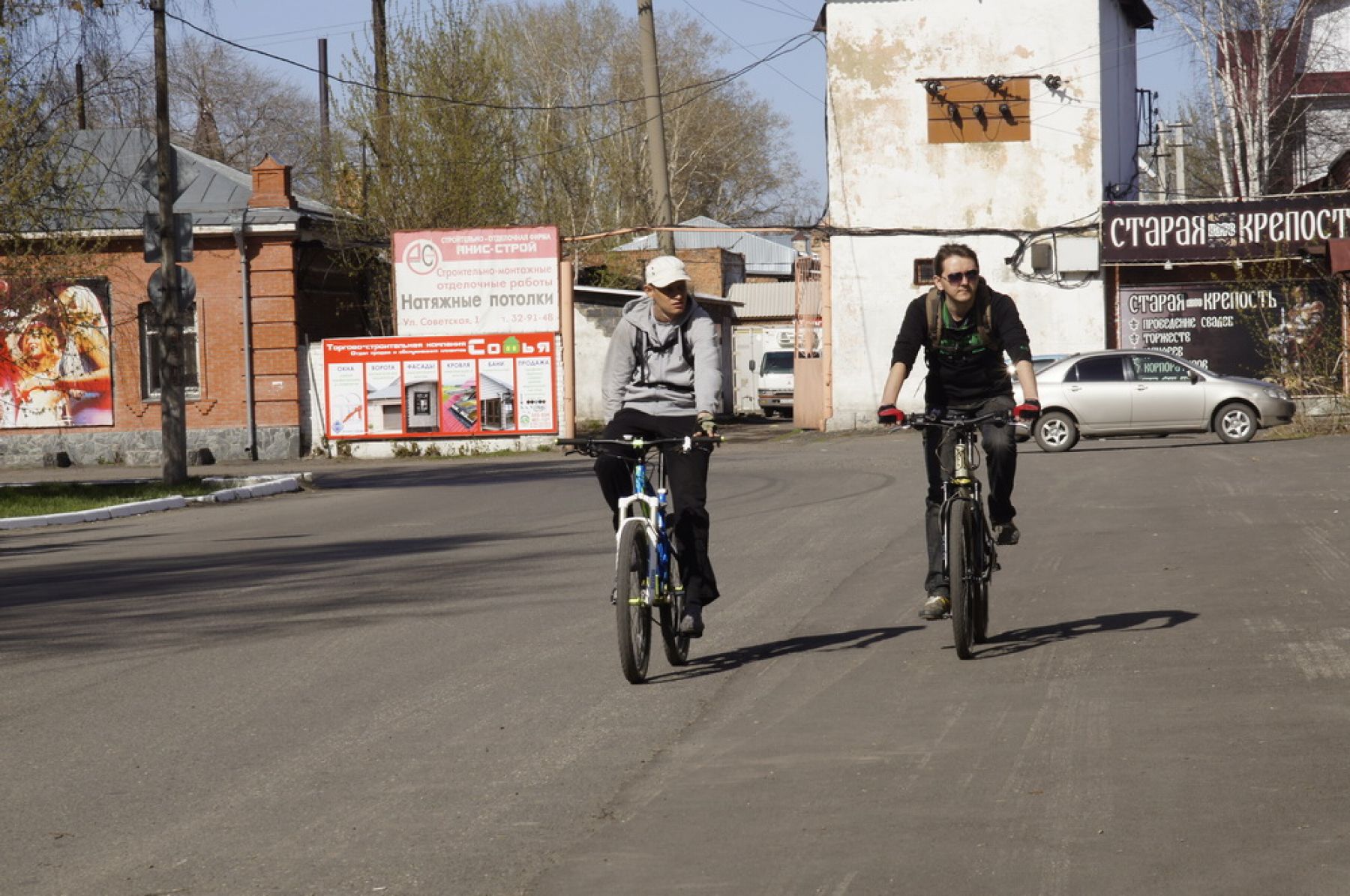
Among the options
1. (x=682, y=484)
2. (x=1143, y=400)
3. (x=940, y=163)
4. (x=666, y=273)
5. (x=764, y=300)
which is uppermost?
(x=940, y=163)

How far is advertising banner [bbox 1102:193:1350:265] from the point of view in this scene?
114 ft

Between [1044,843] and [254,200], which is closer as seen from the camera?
[1044,843]

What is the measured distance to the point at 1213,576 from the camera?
1027 centimetres

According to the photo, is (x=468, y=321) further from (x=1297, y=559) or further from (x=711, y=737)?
(x=711, y=737)

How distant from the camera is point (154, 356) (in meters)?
34.8

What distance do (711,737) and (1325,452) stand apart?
17.9 m

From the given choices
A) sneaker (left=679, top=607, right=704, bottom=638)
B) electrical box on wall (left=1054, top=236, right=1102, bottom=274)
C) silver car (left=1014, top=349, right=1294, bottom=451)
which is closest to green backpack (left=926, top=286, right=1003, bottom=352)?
sneaker (left=679, top=607, right=704, bottom=638)

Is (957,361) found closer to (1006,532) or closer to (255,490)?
(1006,532)

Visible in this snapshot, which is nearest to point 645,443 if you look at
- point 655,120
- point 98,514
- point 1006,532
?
point 1006,532

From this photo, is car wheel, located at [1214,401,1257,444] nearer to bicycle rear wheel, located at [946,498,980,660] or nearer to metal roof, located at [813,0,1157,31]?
metal roof, located at [813,0,1157,31]

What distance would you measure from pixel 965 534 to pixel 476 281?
2662 cm

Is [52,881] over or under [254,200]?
under

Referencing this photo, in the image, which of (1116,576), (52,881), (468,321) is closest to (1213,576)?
(1116,576)

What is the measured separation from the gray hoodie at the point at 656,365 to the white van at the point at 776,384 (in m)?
37.6
